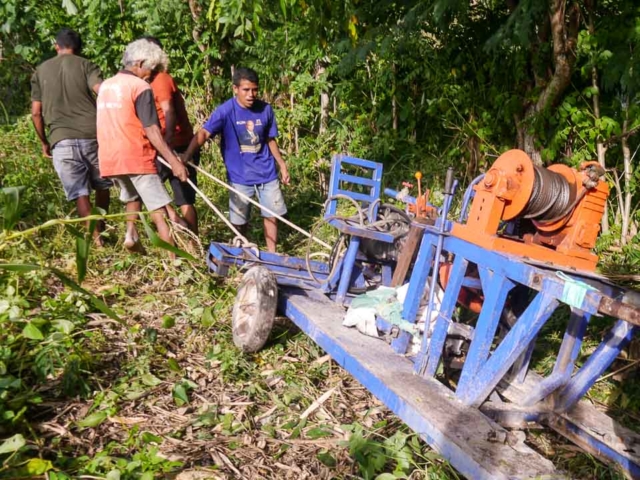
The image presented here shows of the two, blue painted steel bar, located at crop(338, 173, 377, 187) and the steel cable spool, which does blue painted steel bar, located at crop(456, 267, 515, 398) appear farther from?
blue painted steel bar, located at crop(338, 173, 377, 187)

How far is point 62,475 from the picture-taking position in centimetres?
272

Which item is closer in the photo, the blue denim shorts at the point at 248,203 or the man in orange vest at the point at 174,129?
the man in orange vest at the point at 174,129

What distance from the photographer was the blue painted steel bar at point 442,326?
328 cm

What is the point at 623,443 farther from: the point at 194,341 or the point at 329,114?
the point at 329,114

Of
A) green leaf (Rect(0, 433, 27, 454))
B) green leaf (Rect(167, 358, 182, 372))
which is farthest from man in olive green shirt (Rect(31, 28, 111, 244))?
green leaf (Rect(0, 433, 27, 454))

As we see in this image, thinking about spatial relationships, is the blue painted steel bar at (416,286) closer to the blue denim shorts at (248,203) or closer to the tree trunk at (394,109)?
the blue denim shorts at (248,203)

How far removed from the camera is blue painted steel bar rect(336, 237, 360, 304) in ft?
14.5

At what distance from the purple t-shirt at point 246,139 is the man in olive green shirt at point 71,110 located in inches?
48.3

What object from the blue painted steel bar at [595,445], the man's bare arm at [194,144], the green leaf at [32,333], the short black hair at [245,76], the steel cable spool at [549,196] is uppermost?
the short black hair at [245,76]

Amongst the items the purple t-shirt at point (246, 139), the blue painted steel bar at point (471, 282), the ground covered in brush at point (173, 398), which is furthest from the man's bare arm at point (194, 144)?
the blue painted steel bar at point (471, 282)

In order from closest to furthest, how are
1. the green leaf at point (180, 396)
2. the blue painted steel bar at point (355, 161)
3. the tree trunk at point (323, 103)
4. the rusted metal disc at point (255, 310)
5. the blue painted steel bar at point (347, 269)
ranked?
the green leaf at point (180, 396) → the rusted metal disc at point (255, 310) → the blue painted steel bar at point (347, 269) → the blue painted steel bar at point (355, 161) → the tree trunk at point (323, 103)

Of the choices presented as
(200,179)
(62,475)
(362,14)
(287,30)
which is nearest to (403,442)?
(62,475)

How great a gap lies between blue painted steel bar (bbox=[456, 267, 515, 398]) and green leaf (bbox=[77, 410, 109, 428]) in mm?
1997

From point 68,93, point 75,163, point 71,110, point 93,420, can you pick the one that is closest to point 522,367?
point 93,420
